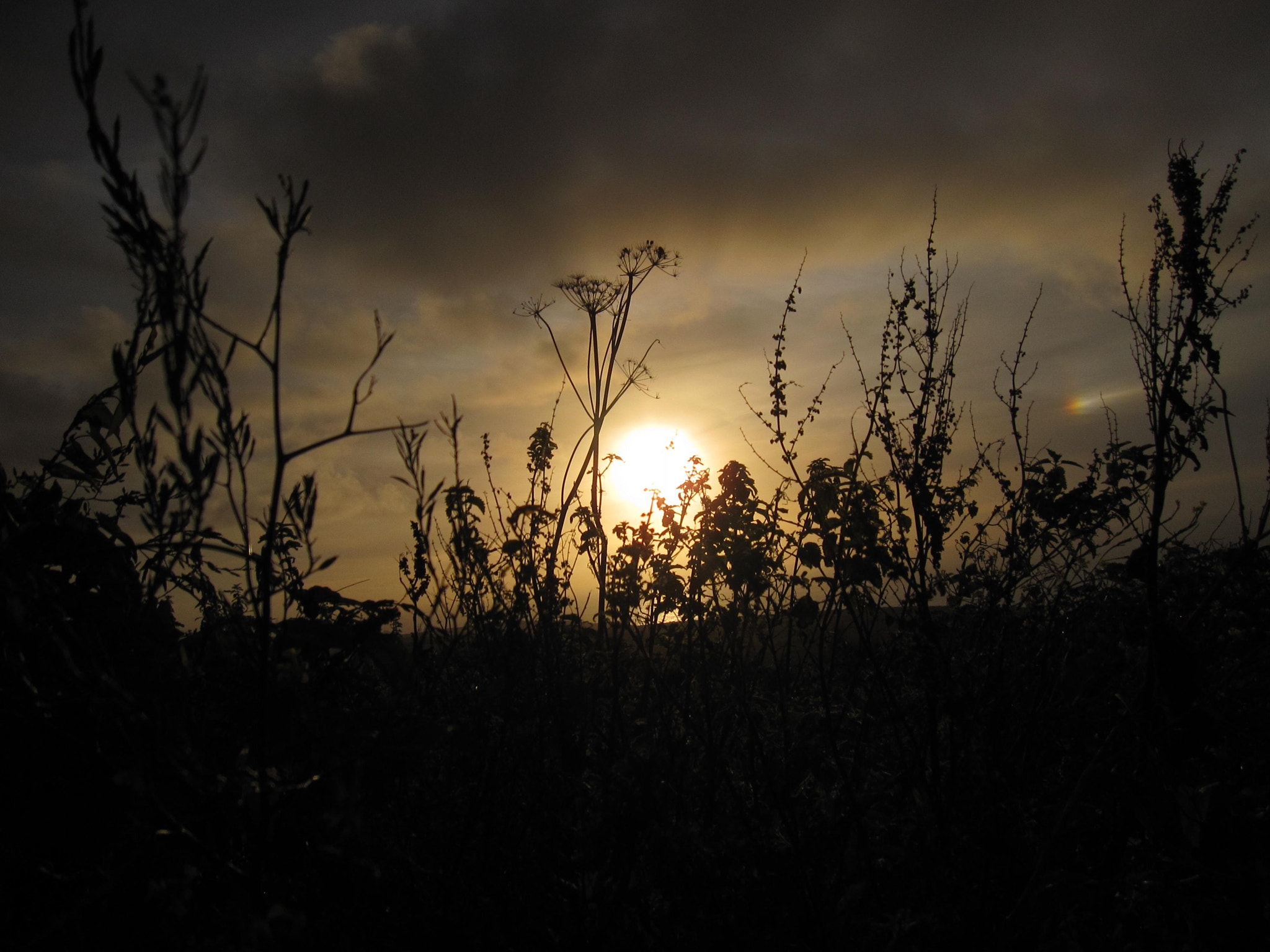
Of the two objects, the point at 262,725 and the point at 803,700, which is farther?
the point at 803,700

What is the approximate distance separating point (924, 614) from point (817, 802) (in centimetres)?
124

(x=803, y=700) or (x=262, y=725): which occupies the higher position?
(x=262, y=725)

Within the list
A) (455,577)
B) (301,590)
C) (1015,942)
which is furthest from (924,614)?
(301,590)

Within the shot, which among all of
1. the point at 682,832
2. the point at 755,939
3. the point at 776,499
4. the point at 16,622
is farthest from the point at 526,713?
the point at 16,622

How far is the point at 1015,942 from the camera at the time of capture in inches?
93.4

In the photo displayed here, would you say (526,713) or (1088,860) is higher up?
(526,713)

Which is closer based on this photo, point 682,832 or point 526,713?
point 682,832

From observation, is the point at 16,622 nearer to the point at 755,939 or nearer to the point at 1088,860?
the point at 755,939

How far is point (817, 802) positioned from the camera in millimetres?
3584

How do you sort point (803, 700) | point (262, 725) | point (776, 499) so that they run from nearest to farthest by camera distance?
point (262, 725), point (776, 499), point (803, 700)

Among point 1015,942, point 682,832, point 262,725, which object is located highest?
point 262,725

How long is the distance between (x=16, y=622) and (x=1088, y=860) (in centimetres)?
362

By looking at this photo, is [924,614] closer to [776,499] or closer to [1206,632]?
[776,499]

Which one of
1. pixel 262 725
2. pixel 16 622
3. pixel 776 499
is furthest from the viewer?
pixel 776 499
